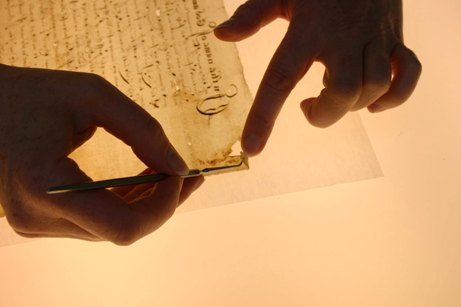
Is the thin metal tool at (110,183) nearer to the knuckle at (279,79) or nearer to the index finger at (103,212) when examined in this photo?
the index finger at (103,212)

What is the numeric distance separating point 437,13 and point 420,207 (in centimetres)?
54

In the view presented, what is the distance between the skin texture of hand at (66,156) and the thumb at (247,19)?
0.21 metres

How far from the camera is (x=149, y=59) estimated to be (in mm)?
925

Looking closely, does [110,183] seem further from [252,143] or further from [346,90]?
[346,90]

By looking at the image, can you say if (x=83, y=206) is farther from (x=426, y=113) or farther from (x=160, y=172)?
(x=426, y=113)

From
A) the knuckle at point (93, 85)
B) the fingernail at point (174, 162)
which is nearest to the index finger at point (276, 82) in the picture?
the fingernail at point (174, 162)

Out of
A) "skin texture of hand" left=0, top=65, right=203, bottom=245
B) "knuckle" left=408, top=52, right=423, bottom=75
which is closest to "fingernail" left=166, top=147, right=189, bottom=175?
"skin texture of hand" left=0, top=65, right=203, bottom=245

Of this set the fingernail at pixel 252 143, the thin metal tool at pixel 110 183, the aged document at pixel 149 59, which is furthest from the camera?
the aged document at pixel 149 59

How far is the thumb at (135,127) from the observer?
1.95 feet

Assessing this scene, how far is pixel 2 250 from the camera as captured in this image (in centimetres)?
82

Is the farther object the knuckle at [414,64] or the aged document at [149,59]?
the aged document at [149,59]

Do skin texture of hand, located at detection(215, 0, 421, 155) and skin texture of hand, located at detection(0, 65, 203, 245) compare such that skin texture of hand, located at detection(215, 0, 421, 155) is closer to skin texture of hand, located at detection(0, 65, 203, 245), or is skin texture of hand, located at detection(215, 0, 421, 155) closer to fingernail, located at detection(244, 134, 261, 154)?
fingernail, located at detection(244, 134, 261, 154)

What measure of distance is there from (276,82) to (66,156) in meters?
0.33

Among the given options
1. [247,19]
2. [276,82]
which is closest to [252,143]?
[276,82]
